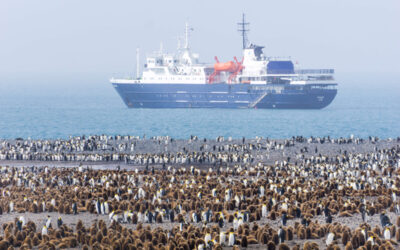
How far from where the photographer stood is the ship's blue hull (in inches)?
3378

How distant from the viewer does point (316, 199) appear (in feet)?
85.6

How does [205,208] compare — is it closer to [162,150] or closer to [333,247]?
[333,247]

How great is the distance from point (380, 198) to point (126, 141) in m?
30.1

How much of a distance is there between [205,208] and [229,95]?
65775 millimetres

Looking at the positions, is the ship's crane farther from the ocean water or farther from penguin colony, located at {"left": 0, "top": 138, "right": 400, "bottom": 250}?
penguin colony, located at {"left": 0, "top": 138, "right": 400, "bottom": 250}

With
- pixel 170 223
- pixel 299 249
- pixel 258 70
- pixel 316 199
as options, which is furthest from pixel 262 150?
pixel 258 70

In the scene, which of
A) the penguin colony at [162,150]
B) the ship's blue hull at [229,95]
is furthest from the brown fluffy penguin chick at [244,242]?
the ship's blue hull at [229,95]

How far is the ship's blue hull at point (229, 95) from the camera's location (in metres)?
85.8

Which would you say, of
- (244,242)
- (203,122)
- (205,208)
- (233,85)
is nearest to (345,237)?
(244,242)

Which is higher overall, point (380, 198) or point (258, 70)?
point (258, 70)

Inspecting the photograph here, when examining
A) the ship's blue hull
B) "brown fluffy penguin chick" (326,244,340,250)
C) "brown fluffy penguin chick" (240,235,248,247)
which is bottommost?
"brown fluffy penguin chick" (240,235,248,247)

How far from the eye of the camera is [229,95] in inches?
3516

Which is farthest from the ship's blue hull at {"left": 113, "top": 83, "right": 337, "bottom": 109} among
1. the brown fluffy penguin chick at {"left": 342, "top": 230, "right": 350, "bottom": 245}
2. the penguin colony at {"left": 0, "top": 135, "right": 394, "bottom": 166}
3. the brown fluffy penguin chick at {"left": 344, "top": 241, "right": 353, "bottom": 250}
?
the brown fluffy penguin chick at {"left": 344, "top": 241, "right": 353, "bottom": 250}

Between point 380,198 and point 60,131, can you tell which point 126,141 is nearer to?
point 60,131
